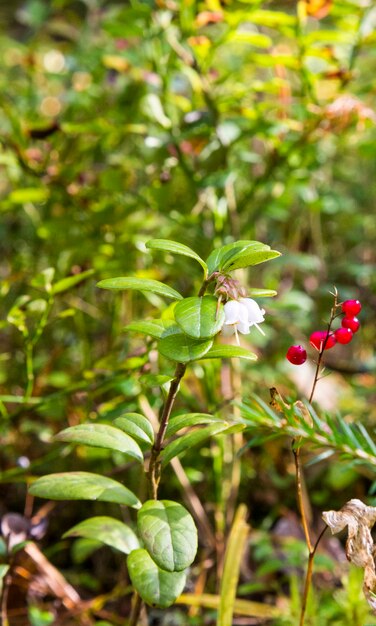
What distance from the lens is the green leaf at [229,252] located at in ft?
1.63

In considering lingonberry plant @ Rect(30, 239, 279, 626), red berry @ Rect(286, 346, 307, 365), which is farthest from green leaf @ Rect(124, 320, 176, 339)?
red berry @ Rect(286, 346, 307, 365)

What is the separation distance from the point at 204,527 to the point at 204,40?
2.71 feet

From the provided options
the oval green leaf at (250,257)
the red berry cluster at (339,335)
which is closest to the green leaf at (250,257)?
the oval green leaf at (250,257)

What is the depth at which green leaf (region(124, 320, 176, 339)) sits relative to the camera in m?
0.51

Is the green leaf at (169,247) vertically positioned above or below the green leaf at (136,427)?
above

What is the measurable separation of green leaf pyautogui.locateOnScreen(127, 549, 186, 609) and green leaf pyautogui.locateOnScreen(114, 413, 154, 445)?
99mm

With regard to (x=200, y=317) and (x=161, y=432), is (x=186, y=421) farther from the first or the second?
(x=200, y=317)

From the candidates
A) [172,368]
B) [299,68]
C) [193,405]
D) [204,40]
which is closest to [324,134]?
[299,68]

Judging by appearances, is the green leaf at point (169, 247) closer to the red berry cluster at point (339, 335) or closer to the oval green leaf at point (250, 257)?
the oval green leaf at point (250, 257)

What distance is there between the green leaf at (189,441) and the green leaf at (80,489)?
0.05 m

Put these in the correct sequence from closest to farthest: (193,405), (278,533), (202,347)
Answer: (202,347)
(193,405)
(278,533)

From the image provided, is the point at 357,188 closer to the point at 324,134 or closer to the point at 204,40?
the point at 324,134

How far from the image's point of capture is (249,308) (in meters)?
0.53

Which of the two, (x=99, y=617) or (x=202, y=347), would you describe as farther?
(x=99, y=617)
